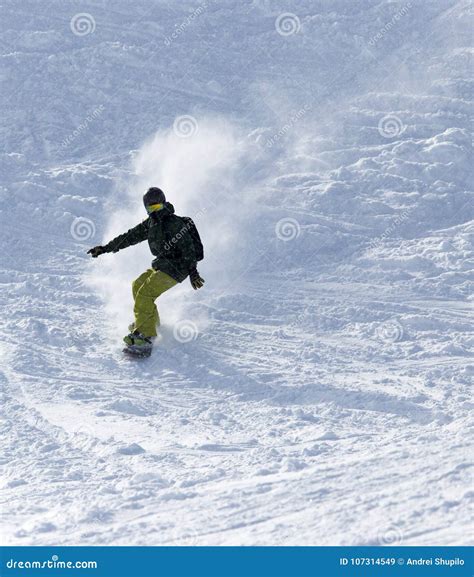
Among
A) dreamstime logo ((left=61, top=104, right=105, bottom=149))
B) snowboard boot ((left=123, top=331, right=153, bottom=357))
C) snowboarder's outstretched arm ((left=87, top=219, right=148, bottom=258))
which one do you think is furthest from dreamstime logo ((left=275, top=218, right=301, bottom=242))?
dreamstime logo ((left=61, top=104, right=105, bottom=149))

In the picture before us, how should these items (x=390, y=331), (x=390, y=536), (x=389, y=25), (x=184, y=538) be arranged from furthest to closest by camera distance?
(x=389, y=25), (x=390, y=331), (x=184, y=538), (x=390, y=536)

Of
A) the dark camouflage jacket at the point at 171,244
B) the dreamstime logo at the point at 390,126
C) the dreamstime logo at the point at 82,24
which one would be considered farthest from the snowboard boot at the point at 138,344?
the dreamstime logo at the point at 82,24

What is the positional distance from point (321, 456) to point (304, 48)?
9512mm

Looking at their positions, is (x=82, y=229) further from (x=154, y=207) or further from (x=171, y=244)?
(x=171, y=244)

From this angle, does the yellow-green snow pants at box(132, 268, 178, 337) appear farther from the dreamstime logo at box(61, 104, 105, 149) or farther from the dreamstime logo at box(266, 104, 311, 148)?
the dreamstime logo at box(61, 104, 105, 149)

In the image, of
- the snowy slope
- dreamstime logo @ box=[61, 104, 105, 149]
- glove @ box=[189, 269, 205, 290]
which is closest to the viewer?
the snowy slope

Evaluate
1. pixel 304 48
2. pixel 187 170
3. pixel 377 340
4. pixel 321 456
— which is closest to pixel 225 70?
pixel 304 48

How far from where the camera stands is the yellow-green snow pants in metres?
7.23

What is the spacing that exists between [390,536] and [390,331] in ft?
10.4

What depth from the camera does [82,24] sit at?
535 inches

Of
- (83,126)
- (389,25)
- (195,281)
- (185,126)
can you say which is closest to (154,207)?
(195,281)

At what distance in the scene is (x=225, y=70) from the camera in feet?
42.2

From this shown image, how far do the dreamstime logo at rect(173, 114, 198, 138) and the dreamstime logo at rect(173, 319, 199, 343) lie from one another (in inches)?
162
